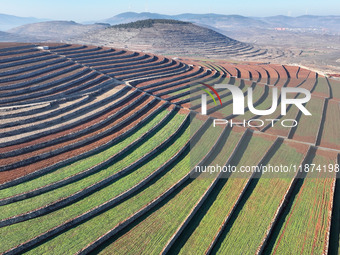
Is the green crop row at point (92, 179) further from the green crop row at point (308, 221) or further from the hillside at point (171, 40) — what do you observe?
the hillside at point (171, 40)

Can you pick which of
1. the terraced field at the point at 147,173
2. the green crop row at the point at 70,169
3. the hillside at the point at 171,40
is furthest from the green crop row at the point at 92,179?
the hillside at the point at 171,40

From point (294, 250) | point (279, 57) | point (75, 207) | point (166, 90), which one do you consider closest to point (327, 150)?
point (294, 250)

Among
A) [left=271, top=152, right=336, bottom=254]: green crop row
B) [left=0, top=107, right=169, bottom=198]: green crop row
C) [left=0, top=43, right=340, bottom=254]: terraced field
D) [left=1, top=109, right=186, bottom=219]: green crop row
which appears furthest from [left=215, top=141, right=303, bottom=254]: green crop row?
[left=0, top=107, right=169, bottom=198]: green crop row

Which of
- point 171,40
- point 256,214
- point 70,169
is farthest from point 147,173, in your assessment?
point 171,40

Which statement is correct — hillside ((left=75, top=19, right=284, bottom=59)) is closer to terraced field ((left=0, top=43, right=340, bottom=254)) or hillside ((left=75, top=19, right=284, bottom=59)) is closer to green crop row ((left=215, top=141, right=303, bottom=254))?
terraced field ((left=0, top=43, right=340, bottom=254))

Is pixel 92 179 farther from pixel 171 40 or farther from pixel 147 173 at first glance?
pixel 171 40

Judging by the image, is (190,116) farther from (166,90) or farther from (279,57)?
(279,57)
